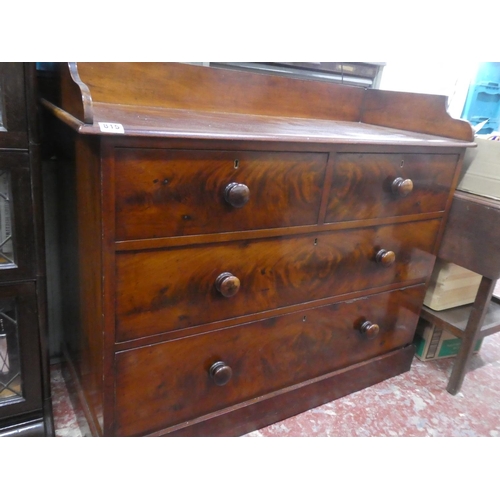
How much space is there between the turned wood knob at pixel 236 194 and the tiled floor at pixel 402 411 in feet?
2.19

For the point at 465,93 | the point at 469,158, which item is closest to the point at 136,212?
the point at 469,158

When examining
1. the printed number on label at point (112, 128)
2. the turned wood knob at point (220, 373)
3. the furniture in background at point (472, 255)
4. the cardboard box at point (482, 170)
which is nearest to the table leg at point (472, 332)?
the furniture in background at point (472, 255)

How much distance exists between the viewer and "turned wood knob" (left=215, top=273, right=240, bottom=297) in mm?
876

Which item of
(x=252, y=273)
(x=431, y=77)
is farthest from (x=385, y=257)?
(x=431, y=77)

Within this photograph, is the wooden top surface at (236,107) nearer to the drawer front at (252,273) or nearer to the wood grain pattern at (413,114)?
the wood grain pattern at (413,114)

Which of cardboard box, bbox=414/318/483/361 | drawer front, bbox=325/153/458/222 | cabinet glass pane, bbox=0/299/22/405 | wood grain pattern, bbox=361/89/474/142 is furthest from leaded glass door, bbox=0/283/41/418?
cardboard box, bbox=414/318/483/361

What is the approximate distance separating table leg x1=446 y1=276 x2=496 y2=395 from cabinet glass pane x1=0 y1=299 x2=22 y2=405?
4.24 ft

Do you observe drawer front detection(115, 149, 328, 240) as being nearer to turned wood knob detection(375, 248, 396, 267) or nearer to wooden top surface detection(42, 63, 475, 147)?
wooden top surface detection(42, 63, 475, 147)

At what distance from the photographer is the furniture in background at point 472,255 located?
120 centimetres

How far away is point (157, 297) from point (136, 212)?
18 centimetres

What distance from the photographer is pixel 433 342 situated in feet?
5.06

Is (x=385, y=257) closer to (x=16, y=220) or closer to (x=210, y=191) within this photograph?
(x=210, y=191)

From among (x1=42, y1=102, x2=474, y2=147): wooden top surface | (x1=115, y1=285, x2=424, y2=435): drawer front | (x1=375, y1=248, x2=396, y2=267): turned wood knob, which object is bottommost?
(x1=115, y1=285, x2=424, y2=435): drawer front
